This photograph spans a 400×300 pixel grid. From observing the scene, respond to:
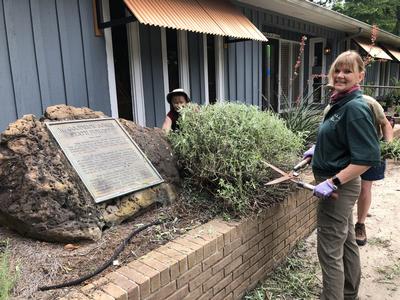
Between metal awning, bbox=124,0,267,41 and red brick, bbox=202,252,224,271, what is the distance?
245 cm

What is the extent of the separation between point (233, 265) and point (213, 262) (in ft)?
0.91

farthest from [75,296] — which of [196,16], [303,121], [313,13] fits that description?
[313,13]

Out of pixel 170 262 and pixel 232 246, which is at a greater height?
pixel 170 262

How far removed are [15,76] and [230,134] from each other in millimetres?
2093

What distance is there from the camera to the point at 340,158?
2275mm

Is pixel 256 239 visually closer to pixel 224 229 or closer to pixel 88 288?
pixel 224 229

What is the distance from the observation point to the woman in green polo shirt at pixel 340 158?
210 cm

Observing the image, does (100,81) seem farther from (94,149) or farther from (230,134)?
(230,134)

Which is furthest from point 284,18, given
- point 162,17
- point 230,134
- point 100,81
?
point 230,134

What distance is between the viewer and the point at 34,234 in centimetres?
229

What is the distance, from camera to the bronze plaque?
8.40 feet

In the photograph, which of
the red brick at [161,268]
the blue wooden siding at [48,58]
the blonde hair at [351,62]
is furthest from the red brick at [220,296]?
the blue wooden siding at [48,58]

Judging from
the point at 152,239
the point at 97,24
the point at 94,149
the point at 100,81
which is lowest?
the point at 152,239

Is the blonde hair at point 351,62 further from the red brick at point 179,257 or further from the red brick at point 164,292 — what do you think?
the red brick at point 164,292
